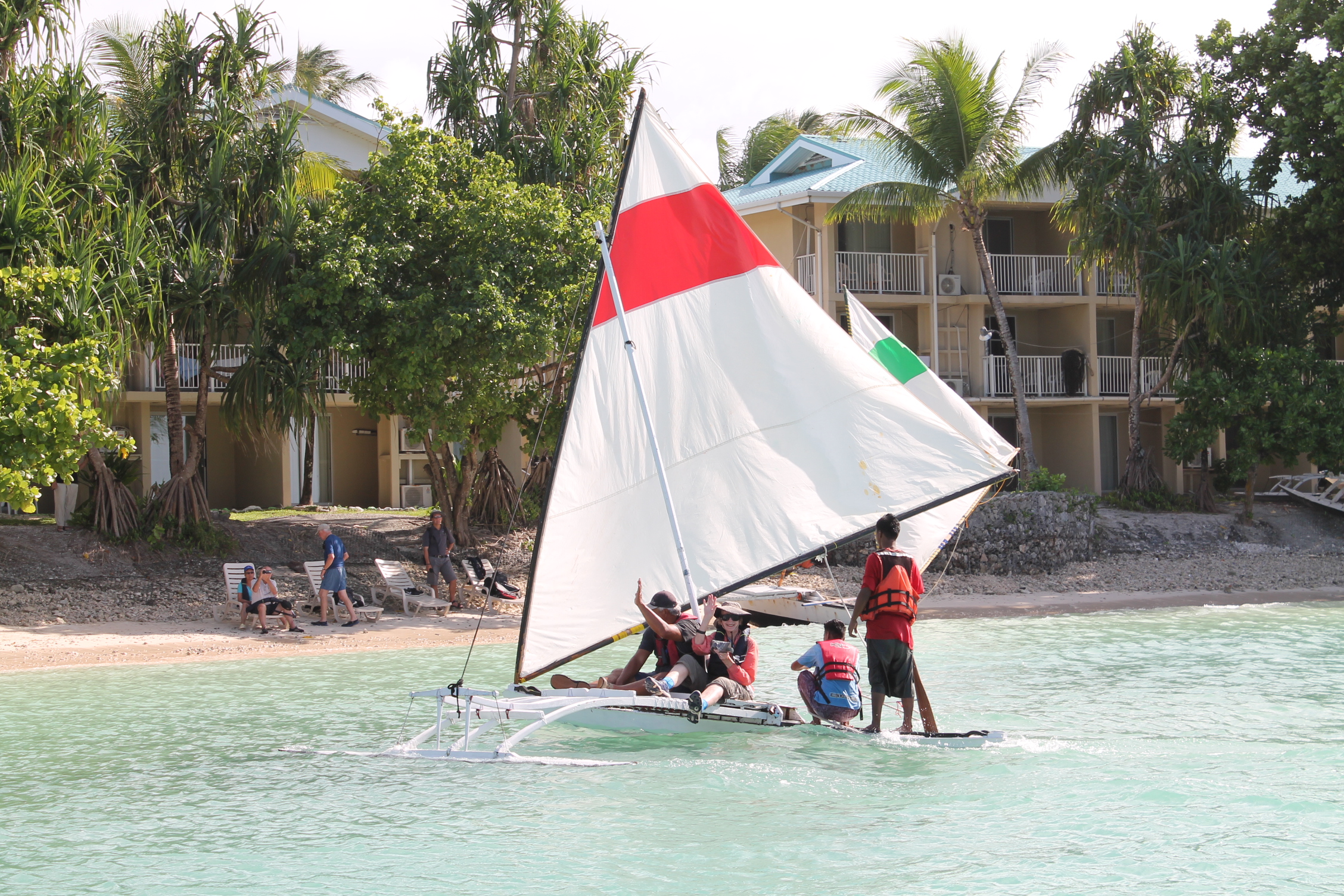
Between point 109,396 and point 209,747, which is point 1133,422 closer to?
point 109,396

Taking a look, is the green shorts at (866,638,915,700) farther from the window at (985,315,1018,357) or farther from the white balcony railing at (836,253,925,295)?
the window at (985,315,1018,357)

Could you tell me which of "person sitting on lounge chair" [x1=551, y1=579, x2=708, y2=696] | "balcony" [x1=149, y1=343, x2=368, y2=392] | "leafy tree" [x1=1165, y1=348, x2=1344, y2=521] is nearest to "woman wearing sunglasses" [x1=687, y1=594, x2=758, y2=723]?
"person sitting on lounge chair" [x1=551, y1=579, x2=708, y2=696]

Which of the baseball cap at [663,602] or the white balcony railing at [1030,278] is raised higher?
the white balcony railing at [1030,278]

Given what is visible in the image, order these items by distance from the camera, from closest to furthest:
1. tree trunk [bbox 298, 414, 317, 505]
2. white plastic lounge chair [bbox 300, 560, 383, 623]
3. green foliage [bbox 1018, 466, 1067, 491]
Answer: white plastic lounge chair [bbox 300, 560, 383, 623], green foliage [bbox 1018, 466, 1067, 491], tree trunk [bbox 298, 414, 317, 505]

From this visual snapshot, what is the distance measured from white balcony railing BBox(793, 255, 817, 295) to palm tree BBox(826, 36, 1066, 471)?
175cm

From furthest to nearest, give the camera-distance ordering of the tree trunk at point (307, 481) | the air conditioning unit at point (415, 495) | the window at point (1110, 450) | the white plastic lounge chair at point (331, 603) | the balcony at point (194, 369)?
the window at point (1110, 450)
the air conditioning unit at point (415, 495)
the tree trunk at point (307, 481)
the balcony at point (194, 369)
the white plastic lounge chair at point (331, 603)

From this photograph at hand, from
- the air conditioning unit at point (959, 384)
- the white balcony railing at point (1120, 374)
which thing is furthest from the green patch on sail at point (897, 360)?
the white balcony railing at point (1120, 374)

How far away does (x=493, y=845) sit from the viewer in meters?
7.89

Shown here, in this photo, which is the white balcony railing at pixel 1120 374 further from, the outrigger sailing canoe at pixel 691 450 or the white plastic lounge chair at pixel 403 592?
the outrigger sailing canoe at pixel 691 450

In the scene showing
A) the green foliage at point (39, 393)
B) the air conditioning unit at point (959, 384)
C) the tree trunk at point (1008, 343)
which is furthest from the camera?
the air conditioning unit at point (959, 384)

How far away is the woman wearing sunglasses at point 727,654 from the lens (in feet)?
31.8

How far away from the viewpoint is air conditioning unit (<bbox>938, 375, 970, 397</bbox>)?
31531 millimetres

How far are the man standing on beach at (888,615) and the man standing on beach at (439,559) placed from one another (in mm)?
10369

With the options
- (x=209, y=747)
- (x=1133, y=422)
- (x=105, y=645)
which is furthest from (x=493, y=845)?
(x=1133, y=422)
